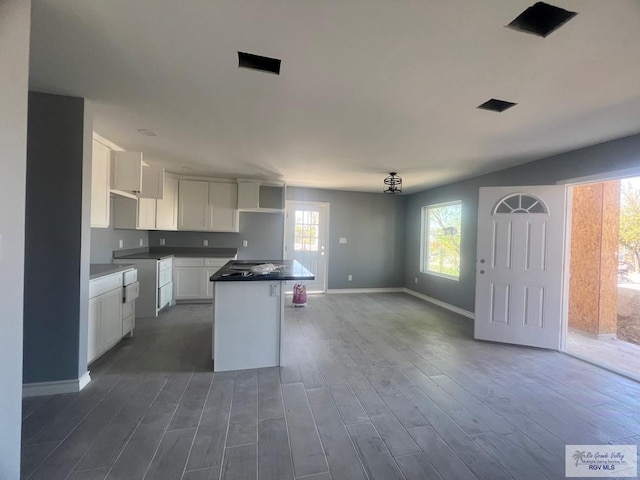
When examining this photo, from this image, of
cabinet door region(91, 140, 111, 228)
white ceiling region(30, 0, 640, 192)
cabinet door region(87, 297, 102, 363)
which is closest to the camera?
white ceiling region(30, 0, 640, 192)

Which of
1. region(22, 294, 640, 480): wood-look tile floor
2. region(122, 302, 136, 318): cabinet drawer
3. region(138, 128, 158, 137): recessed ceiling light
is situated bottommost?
region(22, 294, 640, 480): wood-look tile floor

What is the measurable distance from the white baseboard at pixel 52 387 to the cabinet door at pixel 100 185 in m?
1.35

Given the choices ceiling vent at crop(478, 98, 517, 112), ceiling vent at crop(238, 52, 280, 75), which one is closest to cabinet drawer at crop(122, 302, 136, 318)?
ceiling vent at crop(238, 52, 280, 75)

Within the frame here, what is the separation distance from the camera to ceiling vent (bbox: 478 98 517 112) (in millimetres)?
2051

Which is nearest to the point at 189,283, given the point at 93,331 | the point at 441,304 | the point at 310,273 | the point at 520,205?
the point at 93,331

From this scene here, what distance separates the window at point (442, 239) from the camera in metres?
5.19

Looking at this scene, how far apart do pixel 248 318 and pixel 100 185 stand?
79.1 inches

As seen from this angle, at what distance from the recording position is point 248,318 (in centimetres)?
272

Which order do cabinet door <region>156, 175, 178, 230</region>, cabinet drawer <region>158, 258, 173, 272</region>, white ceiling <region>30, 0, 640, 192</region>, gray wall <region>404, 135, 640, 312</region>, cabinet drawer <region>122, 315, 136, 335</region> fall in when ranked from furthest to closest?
1. cabinet door <region>156, 175, 178, 230</region>
2. cabinet drawer <region>158, 258, 173, 272</region>
3. cabinet drawer <region>122, 315, 136, 335</region>
4. gray wall <region>404, 135, 640, 312</region>
5. white ceiling <region>30, 0, 640, 192</region>

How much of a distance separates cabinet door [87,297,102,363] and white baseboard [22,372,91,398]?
0.29m

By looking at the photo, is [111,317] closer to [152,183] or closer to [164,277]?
[164,277]

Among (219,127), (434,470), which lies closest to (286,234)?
(219,127)

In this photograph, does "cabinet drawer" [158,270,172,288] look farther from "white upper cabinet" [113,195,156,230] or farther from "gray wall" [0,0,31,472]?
"gray wall" [0,0,31,472]

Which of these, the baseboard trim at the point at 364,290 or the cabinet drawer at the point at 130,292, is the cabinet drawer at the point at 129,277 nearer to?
the cabinet drawer at the point at 130,292
